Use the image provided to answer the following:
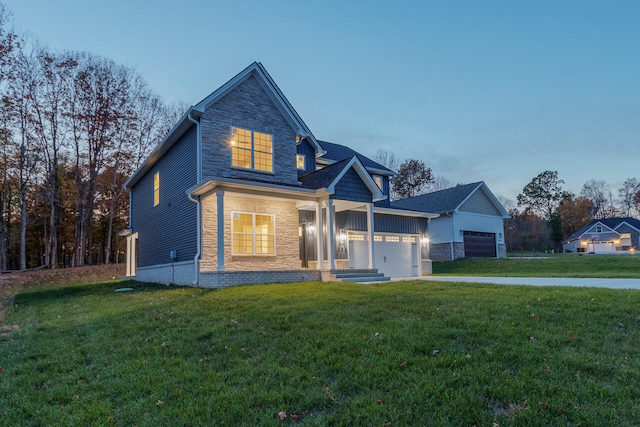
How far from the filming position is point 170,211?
14273 mm

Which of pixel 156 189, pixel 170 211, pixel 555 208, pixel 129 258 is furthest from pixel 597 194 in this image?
pixel 129 258

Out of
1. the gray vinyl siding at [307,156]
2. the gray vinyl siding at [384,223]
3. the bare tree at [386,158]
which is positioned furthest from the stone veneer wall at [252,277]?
the bare tree at [386,158]

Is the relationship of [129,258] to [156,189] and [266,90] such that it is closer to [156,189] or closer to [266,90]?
[156,189]

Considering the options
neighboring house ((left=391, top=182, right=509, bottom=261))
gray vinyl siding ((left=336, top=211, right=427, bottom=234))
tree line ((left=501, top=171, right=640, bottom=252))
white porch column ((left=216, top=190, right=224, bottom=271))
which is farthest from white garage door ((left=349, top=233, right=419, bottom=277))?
tree line ((left=501, top=171, right=640, bottom=252))

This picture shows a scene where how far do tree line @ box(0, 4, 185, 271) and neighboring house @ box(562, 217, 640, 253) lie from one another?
4716 cm

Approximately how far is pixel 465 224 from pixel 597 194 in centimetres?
4890

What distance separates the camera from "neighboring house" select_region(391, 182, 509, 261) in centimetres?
2356

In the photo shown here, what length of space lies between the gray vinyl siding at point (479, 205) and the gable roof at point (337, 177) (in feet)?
42.4

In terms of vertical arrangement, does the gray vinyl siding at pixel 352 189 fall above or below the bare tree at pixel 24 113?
below

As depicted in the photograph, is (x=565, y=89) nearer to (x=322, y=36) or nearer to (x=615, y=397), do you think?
→ (x=322, y=36)

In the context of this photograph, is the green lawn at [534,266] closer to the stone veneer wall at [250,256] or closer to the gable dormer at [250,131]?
the stone veneer wall at [250,256]

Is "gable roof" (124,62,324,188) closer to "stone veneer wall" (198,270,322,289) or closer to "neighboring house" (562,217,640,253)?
"stone veneer wall" (198,270,322,289)

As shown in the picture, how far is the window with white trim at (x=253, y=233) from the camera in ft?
40.5

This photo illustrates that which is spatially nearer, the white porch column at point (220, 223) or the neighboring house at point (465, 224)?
the white porch column at point (220, 223)
